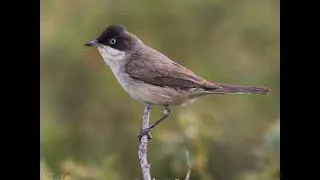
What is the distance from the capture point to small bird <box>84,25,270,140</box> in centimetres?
548

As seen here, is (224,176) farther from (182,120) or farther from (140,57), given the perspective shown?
(140,57)

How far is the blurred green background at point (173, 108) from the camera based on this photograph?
6.79 m

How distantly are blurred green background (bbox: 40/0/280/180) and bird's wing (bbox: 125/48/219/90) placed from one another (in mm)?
734

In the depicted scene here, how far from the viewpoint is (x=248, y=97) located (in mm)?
8305

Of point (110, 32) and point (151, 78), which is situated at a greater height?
point (110, 32)

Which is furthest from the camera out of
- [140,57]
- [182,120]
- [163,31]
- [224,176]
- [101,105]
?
[163,31]

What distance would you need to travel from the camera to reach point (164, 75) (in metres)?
5.55

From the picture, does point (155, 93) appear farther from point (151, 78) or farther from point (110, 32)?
point (110, 32)

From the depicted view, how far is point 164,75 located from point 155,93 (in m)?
0.14

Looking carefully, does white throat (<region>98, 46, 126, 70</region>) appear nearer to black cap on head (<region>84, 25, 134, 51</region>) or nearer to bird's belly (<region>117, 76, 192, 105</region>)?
black cap on head (<region>84, 25, 134, 51</region>)

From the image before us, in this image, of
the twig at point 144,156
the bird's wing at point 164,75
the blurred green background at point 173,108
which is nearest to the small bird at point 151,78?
the bird's wing at point 164,75

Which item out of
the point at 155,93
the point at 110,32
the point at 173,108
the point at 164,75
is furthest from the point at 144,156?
the point at 173,108
